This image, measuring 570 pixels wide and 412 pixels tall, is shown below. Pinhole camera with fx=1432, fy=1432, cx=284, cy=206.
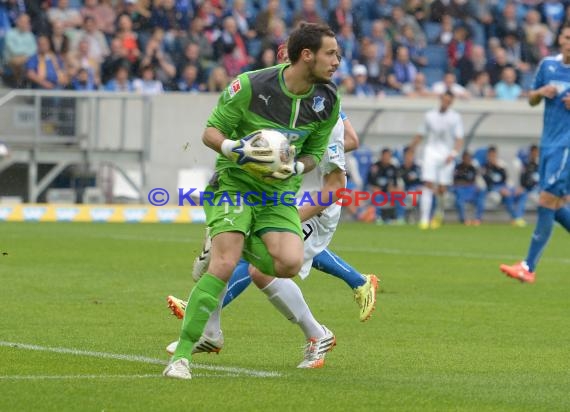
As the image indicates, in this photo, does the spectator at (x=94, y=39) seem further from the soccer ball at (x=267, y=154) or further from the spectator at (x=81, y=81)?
the soccer ball at (x=267, y=154)

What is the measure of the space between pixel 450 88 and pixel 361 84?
1714 millimetres

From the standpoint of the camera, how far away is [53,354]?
28.2 ft

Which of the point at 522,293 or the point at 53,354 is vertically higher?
the point at 53,354

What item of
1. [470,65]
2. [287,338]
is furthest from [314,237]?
[470,65]

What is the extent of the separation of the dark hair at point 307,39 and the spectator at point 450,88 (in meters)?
19.3

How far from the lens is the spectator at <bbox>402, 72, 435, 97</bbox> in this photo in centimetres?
2752

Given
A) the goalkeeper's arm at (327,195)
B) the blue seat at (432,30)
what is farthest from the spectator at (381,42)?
the goalkeeper's arm at (327,195)

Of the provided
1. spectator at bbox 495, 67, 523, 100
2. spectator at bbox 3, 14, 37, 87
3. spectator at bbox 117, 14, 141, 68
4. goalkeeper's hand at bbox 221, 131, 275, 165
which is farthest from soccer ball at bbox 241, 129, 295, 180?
spectator at bbox 495, 67, 523, 100

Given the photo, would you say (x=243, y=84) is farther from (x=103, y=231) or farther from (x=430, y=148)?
(x=430, y=148)

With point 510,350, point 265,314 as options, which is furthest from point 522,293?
point 510,350

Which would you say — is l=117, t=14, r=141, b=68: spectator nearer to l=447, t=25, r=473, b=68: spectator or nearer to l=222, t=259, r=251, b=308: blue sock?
l=447, t=25, r=473, b=68: spectator

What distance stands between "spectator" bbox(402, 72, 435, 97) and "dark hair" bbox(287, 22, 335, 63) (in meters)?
19.7

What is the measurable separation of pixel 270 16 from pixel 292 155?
65.6 ft

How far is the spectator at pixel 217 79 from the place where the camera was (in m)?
25.5
